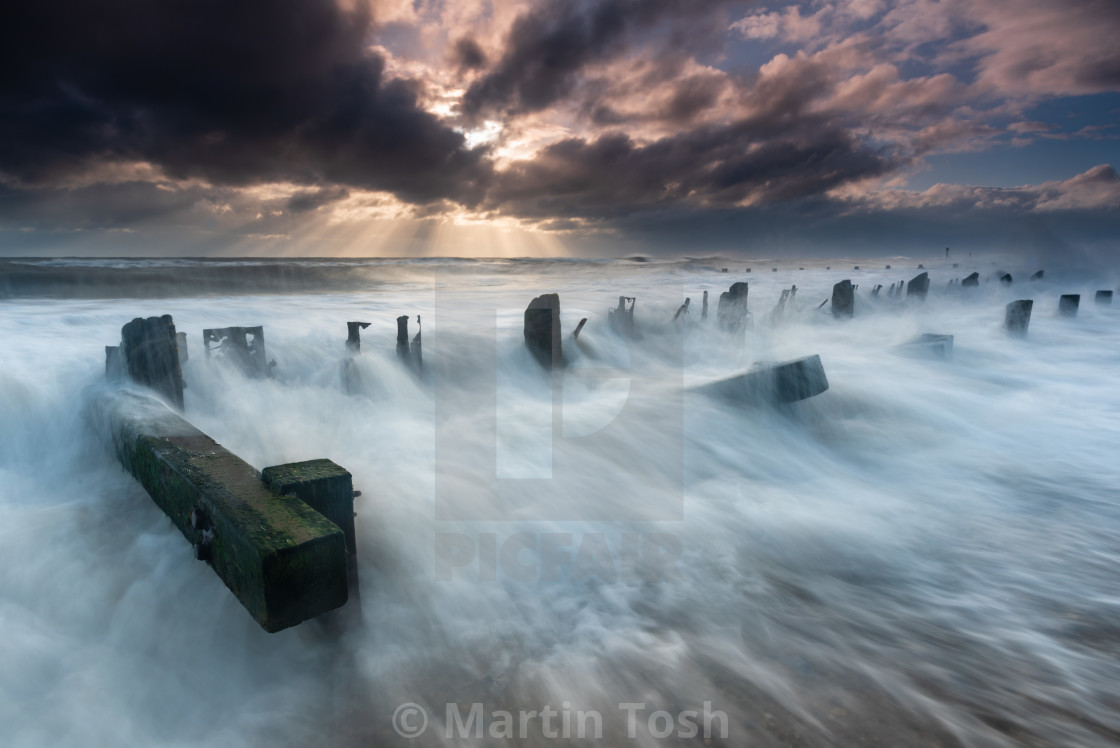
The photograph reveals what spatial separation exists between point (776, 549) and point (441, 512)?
2.78 m

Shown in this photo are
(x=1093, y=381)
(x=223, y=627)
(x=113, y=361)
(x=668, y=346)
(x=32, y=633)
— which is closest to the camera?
(x=32, y=633)

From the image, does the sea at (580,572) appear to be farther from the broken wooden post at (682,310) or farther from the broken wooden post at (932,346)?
the broken wooden post at (682,310)

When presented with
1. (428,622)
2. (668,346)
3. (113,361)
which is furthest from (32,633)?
(668,346)

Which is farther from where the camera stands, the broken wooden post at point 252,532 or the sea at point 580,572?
the sea at point 580,572

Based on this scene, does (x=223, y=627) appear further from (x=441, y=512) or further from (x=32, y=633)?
(x=441, y=512)

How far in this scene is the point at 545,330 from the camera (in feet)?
29.6

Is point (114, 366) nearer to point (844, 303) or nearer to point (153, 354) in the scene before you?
point (153, 354)

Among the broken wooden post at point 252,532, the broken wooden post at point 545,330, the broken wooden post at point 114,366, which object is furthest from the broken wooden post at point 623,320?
the broken wooden post at point 252,532

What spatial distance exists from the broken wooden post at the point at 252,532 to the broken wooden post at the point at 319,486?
0.07m

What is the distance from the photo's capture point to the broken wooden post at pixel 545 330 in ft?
29.0

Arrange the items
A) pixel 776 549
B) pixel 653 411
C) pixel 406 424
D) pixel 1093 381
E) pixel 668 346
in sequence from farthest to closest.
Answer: pixel 668 346 < pixel 1093 381 < pixel 653 411 < pixel 406 424 < pixel 776 549

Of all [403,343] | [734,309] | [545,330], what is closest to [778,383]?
[545,330]

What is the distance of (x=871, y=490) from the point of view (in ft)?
18.4

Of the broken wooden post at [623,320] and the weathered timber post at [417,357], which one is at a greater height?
the broken wooden post at [623,320]
